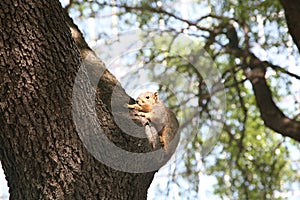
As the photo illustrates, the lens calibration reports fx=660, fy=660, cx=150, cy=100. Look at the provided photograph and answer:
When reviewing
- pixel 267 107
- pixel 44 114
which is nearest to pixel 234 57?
pixel 267 107

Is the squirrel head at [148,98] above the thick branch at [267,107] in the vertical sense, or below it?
below

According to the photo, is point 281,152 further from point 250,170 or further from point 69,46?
point 69,46

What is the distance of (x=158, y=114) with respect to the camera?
2.15 m

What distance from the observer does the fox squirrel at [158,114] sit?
213 centimetres

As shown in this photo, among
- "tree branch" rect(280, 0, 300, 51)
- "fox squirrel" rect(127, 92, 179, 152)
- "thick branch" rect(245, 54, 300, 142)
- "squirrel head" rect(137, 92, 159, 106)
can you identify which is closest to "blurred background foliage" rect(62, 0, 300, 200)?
"thick branch" rect(245, 54, 300, 142)

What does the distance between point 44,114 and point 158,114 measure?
37cm

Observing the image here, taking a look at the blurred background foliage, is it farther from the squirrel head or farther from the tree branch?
the squirrel head

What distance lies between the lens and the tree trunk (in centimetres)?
203

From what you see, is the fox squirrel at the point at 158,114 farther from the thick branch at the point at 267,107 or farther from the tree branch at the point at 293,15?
the thick branch at the point at 267,107

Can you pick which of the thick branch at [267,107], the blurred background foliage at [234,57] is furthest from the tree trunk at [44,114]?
the thick branch at [267,107]

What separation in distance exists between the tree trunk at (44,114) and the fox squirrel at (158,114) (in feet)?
0.27

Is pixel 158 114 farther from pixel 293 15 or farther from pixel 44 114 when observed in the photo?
pixel 293 15

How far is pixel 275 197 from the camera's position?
4621 millimetres

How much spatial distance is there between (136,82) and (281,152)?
2.68 metres
